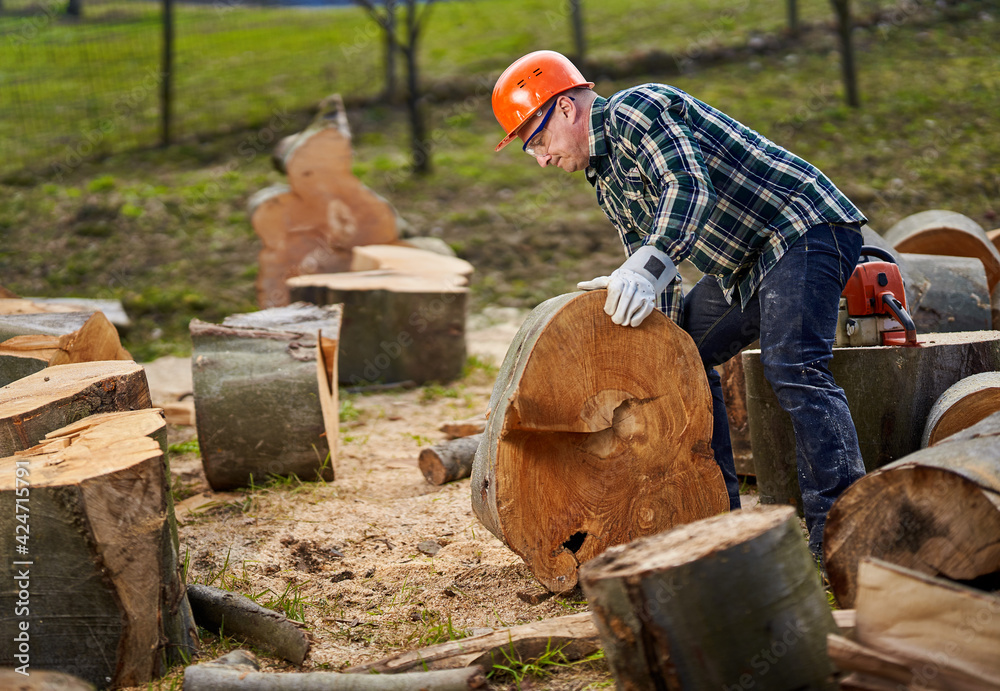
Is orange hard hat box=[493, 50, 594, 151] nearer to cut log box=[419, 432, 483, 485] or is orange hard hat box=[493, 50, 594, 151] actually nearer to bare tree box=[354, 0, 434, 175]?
cut log box=[419, 432, 483, 485]

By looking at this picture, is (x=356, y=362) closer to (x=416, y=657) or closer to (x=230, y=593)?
(x=230, y=593)

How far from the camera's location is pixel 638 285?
2340 millimetres

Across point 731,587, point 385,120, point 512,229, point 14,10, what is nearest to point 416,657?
point 731,587

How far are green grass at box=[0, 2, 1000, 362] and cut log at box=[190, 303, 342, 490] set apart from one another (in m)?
3.31

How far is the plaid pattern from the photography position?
2.37 meters

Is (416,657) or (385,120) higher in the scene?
(385,120)

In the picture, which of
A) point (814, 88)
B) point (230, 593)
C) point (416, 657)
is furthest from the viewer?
point (814, 88)

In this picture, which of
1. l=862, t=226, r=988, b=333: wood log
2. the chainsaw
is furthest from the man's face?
l=862, t=226, r=988, b=333: wood log

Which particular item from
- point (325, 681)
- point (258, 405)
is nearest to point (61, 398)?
point (258, 405)

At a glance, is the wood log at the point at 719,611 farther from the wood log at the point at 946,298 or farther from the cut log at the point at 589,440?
the wood log at the point at 946,298

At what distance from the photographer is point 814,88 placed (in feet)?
37.7

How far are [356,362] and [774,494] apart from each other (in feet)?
11.2

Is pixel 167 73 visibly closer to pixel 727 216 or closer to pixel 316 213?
pixel 316 213

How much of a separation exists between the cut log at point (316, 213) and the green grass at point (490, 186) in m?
1.15
